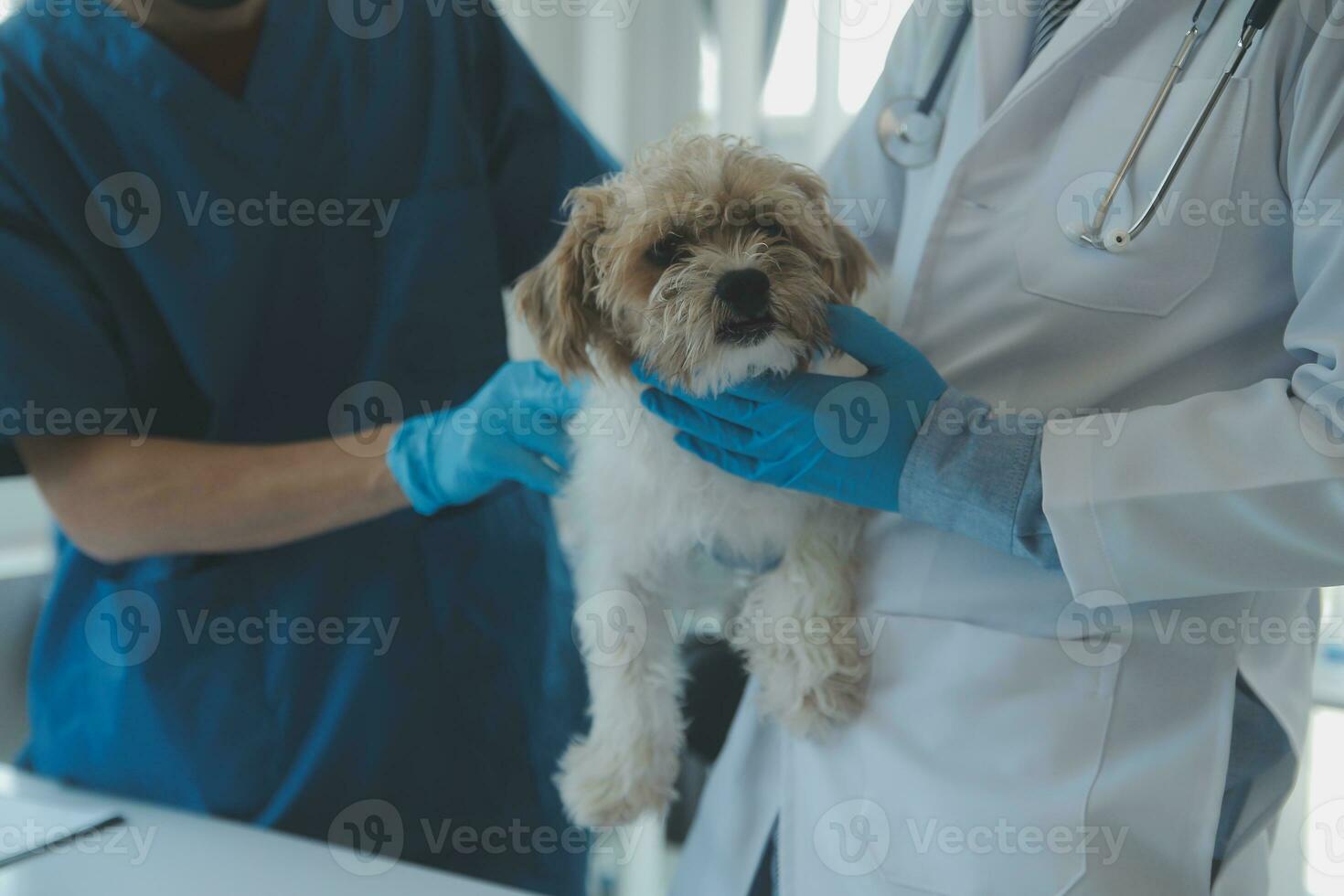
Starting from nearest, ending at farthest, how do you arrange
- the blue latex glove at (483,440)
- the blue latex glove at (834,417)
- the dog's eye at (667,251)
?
1. the blue latex glove at (834,417)
2. the dog's eye at (667,251)
3. the blue latex glove at (483,440)

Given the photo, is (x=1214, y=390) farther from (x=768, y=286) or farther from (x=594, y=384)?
(x=594, y=384)

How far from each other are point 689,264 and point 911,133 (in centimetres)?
38

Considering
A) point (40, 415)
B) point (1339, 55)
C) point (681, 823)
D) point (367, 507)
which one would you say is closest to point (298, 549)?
point (367, 507)

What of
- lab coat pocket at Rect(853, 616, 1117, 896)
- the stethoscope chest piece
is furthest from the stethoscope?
lab coat pocket at Rect(853, 616, 1117, 896)

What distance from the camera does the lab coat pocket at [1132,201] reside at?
989 millimetres

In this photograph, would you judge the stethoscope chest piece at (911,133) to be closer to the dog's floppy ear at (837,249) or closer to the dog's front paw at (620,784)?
the dog's floppy ear at (837,249)

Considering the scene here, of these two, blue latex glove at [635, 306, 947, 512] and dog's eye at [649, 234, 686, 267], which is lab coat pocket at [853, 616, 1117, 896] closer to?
blue latex glove at [635, 306, 947, 512]

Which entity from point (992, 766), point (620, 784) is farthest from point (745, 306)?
point (620, 784)

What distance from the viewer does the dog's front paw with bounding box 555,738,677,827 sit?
1438 mm

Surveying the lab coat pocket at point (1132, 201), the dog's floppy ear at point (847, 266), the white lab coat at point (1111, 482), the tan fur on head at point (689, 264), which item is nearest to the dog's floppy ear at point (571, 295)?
the tan fur on head at point (689, 264)

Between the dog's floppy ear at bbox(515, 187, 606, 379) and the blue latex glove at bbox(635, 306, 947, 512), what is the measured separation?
0.40 feet

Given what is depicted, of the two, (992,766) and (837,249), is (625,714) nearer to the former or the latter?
(992,766)

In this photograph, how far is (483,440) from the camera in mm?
1367

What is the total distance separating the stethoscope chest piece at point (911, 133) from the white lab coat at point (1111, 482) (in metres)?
0.03
